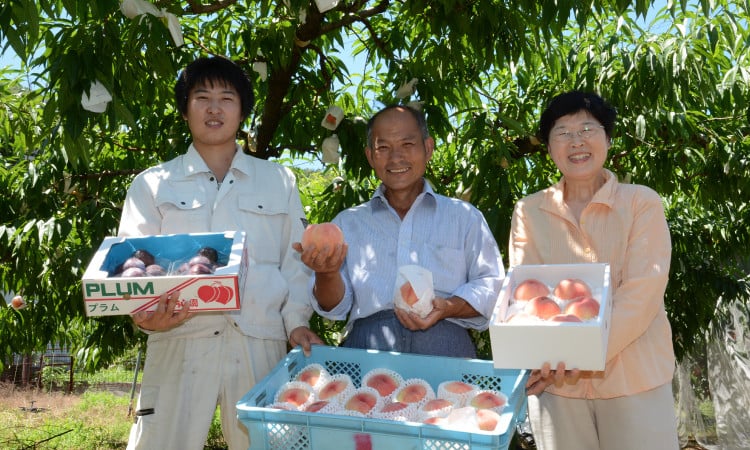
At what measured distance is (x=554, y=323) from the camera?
74.1 inches

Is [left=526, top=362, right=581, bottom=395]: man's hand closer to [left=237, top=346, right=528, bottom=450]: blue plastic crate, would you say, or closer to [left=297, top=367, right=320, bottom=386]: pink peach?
[left=237, top=346, right=528, bottom=450]: blue plastic crate

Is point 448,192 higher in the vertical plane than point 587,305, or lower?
higher

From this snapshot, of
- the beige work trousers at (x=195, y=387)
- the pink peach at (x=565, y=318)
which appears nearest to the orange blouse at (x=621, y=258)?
the pink peach at (x=565, y=318)

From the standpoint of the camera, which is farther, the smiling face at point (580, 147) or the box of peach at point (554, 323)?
the smiling face at point (580, 147)

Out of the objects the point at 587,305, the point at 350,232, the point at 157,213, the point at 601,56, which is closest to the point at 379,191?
the point at 350,232

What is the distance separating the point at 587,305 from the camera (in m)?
1.96

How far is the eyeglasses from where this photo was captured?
94.0 inches

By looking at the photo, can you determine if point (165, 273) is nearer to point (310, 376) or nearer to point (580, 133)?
point (310, 376)

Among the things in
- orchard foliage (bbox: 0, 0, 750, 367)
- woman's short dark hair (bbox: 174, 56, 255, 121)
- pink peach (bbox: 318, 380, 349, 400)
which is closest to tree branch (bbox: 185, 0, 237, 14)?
orchard foliage (bbox: 0, 0, 750, 367)

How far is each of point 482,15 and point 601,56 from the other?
1040 millimetres

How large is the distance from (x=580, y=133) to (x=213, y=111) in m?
1.18

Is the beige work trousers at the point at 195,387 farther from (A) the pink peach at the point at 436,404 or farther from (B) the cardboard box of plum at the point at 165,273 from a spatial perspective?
(A) the pink peach at the point at 436,404

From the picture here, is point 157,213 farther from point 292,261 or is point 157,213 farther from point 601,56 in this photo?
point 601,56

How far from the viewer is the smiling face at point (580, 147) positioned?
7.80ft
